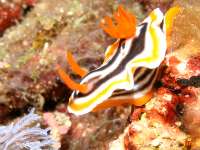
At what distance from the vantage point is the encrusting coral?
3096 millimetres

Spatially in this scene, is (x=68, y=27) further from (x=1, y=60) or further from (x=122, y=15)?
(x=122, y=15)

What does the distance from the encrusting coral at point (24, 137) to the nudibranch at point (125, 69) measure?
88 centimetres

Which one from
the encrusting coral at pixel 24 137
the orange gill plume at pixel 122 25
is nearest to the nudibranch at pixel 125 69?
the orange gill plume at pixel 122 25

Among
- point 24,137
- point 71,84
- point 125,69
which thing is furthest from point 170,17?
point 24,137

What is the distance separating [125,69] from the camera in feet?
7.73

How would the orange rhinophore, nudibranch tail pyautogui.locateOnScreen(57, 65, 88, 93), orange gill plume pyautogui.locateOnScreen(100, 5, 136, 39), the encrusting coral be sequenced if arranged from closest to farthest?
nudibranch tail pyautogui.locateOnScreen(57, 65, 88, 93) < orange gill plume pyautogui.locateOnScreen(100, 5, 136, 39) < the orange rhinophore < the encrusting coral

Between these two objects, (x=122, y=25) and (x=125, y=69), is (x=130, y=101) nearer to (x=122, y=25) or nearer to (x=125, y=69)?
(x=125, y=69)

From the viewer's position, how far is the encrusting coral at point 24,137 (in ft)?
10.2

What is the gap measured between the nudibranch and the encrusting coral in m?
0.88

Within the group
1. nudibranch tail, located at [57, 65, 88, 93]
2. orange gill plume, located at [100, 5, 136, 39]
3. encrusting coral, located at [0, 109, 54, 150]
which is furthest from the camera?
encrusting coral, located at [0, 109, 54, 150]

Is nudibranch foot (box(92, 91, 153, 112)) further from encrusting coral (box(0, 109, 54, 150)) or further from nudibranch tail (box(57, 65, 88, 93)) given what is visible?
encrusting coral (box(0, 109, 54, 150))

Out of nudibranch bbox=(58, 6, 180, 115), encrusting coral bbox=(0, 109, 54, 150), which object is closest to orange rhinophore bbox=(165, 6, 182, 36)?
nudibranch bbox=(58, 6, 180, 115)

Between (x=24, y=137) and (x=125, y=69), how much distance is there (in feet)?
4.40

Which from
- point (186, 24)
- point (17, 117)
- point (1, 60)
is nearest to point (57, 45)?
point (1, 60)
